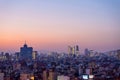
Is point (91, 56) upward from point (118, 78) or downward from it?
upward

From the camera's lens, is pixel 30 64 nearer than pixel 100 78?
No

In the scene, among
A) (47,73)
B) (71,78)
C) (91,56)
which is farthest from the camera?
(91,56)

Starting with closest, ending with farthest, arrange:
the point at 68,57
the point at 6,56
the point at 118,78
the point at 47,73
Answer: the point at 118,78 → the point at 47,73 → the point at 6,56 → the point at 68,57

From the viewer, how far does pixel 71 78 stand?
31.1 ft

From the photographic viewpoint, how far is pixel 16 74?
10.6 meters

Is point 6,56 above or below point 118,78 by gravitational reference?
above

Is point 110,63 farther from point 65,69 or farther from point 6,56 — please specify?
point 6,56

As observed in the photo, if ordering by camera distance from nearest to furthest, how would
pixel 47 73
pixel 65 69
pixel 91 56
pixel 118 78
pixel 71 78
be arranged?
1. pixel 118 78
2. pixel 71 78
3. pixel 47 73
4. pixel 65 69
5. pixel 91 56

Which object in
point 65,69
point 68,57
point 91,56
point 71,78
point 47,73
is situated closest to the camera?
point 71,78

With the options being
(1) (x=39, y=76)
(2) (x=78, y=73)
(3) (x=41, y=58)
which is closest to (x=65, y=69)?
(2) (x=78, y=73)

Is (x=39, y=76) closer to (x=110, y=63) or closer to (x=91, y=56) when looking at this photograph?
(x=110, y=63)

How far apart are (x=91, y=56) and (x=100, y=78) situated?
4424 mm

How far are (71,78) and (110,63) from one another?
187 cm

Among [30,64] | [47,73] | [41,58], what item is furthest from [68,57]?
[47,73]
